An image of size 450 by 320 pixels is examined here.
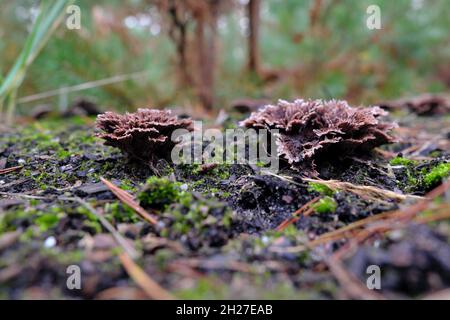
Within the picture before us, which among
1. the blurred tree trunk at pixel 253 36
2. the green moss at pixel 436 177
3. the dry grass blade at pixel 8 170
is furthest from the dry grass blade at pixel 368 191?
the blurred tree trunk at pixel 253 36

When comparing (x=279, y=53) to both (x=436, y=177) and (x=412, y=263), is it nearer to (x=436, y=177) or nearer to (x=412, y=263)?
(x=436, y=177)

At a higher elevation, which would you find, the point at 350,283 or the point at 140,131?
the point at 140,131

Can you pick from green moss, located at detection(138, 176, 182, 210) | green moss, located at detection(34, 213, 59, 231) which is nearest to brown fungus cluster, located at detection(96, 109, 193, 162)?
green moss, located at detection(138, 176, 182, 210)

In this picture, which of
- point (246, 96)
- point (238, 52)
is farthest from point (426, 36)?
point (238, 52)

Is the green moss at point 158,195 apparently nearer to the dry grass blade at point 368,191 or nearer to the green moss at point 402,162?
the dry grass blade at point 368,191

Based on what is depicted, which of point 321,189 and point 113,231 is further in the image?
point 321,189

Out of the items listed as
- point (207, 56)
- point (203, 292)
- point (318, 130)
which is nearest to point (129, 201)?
point (203, 292)

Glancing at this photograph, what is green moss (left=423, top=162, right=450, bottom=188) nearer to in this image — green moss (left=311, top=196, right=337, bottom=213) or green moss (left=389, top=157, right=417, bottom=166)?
green moss (left=389, top=157, right=417, bottom=166)
